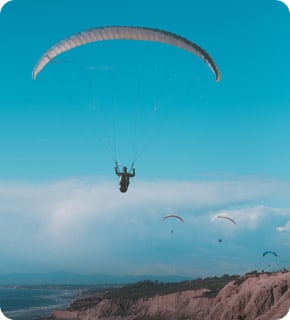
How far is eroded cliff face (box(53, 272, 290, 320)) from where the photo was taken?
1608 inches

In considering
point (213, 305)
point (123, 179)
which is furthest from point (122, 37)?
point (213, 305)

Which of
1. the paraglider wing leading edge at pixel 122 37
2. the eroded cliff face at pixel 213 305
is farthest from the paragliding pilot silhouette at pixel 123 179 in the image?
the eroded cliff face at pixel 213 305

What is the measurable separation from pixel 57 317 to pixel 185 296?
3056cm

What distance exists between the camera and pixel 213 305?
2122 inches

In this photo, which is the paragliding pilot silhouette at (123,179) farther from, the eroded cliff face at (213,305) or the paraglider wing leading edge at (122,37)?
the eroded cliff face at (213,305)

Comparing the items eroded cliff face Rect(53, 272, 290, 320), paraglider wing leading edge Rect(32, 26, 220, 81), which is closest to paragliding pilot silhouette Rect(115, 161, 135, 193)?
paraglider wing leading edge Rect(32, 26, 220, 81)

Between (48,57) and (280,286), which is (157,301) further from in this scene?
(48,57)

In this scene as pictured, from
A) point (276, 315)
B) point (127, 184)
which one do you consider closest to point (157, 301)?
point (276, 315)

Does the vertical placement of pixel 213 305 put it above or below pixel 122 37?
below

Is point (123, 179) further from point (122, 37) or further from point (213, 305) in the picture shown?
point (213, 305)

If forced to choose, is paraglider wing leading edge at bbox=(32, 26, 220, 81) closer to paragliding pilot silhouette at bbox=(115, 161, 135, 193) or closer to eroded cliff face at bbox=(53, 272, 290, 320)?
paragliding pilot silhouette at bbox=(115, 161, 135, 193)

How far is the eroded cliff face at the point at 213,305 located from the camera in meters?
40.8

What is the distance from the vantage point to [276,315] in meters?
31.5

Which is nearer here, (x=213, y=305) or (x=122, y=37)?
(x=122, y=37)
